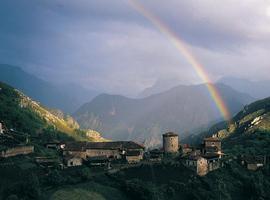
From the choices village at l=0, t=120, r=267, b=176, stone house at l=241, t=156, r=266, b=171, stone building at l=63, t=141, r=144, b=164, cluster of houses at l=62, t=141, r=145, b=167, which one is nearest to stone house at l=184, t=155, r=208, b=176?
village at l=0, t=120, r=267, b=176

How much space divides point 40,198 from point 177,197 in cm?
3438

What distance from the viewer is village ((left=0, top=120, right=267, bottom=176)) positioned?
12875 cm

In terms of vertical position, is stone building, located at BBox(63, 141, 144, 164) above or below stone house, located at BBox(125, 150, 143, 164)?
above

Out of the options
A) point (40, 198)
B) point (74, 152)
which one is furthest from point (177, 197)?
point (74, 152)

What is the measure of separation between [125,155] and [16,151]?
106ft

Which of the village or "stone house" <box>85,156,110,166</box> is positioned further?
"stone house" <box>85,156,110,166</box>

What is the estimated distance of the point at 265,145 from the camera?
168 meters

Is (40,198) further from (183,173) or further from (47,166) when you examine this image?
(183,173)

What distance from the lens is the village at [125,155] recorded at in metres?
129

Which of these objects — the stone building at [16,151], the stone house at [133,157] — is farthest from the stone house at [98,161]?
the stone building at [16,151]

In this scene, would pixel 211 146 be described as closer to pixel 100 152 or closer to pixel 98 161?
pixel 100 152

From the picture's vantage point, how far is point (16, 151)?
13538cm

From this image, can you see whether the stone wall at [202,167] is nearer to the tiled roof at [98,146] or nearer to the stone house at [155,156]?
the stone house at [155,156]

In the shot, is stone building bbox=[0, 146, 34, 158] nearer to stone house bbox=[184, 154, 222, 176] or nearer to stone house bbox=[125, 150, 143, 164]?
stone house bbox=[125, 150, 143, 164]
